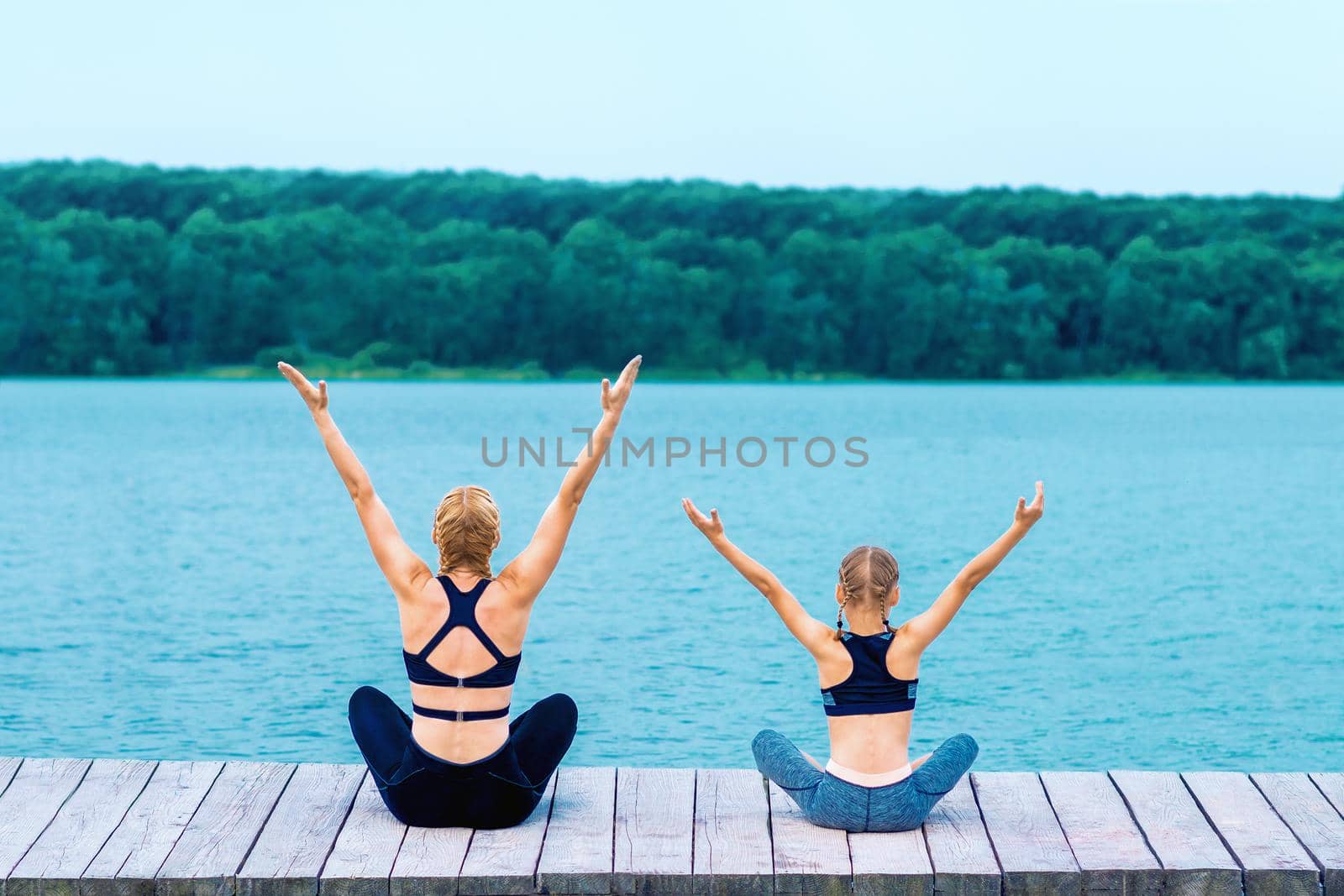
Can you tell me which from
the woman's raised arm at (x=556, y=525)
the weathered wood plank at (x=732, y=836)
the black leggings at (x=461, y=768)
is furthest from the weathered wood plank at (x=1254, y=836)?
the woman's raised arm at (x=556, y=525)

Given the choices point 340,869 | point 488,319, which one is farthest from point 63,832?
point 488,319

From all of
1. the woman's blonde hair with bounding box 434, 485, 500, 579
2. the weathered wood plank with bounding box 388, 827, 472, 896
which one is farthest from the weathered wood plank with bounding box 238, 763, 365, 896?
the woman's blonde hair with bounding box 434, 485, 500, 579

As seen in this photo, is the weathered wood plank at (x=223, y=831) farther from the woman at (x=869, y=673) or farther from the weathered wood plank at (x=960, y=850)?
the weathered wood plank at (x=960, y=850)

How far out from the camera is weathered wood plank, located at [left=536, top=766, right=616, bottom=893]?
13.8 ft

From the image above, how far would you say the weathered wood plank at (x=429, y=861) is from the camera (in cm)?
416

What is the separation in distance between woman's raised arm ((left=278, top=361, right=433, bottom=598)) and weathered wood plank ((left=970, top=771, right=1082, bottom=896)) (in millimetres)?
1899

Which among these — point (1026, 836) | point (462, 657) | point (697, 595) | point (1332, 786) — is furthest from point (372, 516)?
point (697, 595)

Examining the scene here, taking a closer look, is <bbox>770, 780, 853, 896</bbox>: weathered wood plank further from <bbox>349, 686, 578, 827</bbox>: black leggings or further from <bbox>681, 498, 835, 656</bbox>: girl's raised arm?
<bbox>349, 686, 578, 827</bbox>: black leggings

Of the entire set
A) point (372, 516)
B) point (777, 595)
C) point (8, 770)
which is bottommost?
point (8, 770)

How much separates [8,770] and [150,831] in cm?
90

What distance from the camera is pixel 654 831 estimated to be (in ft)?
15.0

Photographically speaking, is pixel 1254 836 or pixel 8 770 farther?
pixel 8 770

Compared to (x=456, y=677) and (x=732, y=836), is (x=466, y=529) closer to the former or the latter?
(x=456, y=677)

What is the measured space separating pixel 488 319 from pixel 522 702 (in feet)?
260
